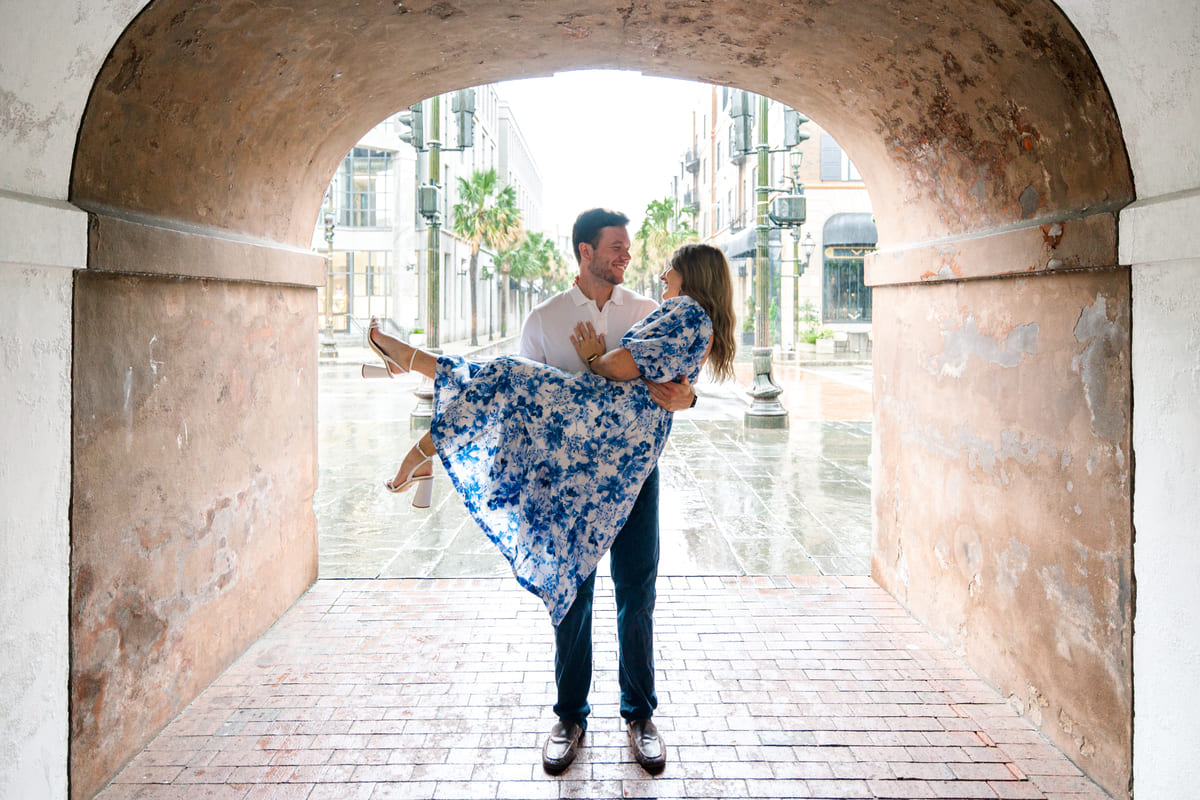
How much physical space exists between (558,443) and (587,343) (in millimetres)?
404

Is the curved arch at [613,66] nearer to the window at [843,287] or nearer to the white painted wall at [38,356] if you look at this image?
the white painted wall at [38,356]

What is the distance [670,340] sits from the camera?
3025 millimetres

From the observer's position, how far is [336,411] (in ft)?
48.3

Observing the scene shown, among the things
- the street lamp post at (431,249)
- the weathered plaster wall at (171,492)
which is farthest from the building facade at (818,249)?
the weathered plaster wall at (171,492)

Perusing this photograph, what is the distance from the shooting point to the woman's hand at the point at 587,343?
3.23 metres

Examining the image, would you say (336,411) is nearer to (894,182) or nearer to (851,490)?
(851,490)

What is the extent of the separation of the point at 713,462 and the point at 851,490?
208cm

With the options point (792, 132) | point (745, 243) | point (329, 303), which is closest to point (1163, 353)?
point (792, 132)

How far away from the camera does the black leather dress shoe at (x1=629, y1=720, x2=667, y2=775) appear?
10.5ft

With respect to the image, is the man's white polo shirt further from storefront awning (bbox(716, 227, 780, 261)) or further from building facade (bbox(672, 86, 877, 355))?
storefront awning (bbox(716, 227, 780, 261))

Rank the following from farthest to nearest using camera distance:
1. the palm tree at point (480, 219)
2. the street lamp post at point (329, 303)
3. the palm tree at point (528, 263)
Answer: the palm tree at point (528, 263), the palm tree at point (480, 219), the street lamp post at point (329, 303)

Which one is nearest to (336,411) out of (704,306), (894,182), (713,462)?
(713,462)

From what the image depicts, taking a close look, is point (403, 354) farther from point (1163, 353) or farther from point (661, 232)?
A: point (661, 232)

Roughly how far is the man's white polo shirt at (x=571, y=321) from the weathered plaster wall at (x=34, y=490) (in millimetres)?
1624
